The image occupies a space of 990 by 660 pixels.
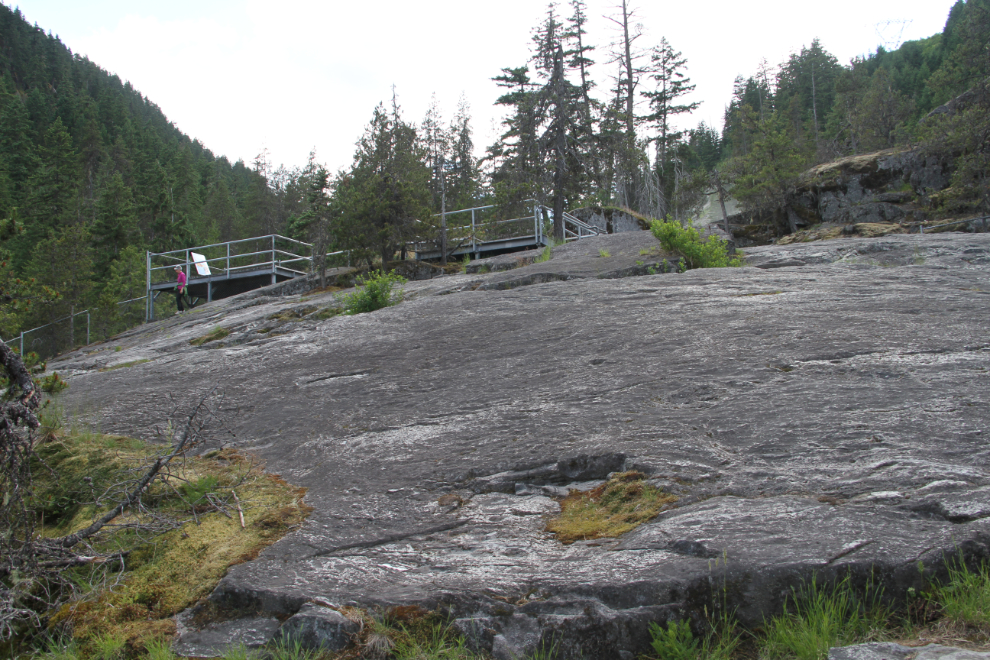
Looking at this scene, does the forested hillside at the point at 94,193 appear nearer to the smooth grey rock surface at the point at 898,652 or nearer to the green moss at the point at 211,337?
the green moss at the point at 211,337

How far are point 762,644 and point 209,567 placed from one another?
2.90m

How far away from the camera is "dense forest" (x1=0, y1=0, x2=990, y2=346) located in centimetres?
1989

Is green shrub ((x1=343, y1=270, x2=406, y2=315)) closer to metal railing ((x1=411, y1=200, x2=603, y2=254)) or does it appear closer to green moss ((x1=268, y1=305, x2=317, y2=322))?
green moss ((x1=268, y1=305, x2=317, y2=322))

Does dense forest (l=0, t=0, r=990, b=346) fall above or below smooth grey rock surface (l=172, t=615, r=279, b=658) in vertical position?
above

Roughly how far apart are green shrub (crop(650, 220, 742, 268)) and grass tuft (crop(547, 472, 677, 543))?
6732 millimetres

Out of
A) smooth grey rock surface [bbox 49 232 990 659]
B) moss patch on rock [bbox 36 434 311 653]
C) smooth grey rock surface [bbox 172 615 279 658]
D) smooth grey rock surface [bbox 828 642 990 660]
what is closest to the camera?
smooth grey rock surface [bbox 828 642 990 660]

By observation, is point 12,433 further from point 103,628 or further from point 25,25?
point 25,25

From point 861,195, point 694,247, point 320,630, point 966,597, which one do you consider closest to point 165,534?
point 320,630

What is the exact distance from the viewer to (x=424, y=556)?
344 centimetres

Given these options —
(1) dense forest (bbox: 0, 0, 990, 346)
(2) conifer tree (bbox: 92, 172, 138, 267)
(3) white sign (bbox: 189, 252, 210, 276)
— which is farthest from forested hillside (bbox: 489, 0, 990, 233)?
(2) conifer tree (bbox: 92, 172, 138, 267)

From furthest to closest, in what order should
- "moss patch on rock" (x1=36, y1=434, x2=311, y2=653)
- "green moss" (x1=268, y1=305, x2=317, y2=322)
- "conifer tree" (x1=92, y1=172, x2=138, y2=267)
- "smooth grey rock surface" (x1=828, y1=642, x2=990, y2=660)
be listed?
1. "conifer tree" (x1=92, y1=172, x2=138, y2=267)
2. "green moss" (x1=268, y1=305, x2=317, y2=322)
3. "moss patch on rock" (x1=36, y1=434, x2=311, y2=653)
4. "smooth grey rock surface" (x1=828, y1=642, x2=990, y2=660)

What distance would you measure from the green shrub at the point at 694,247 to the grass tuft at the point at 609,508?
22.1 feet

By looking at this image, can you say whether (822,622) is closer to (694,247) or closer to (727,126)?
(694,247)

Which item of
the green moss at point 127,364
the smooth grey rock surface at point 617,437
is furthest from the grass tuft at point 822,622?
the green moss at point 127,364
